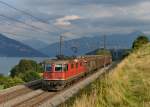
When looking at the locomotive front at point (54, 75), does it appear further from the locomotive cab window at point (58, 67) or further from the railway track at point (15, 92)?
the railway track at point (15, 92)

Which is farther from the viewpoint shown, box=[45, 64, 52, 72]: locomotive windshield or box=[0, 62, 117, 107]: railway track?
box=[45, 64, 52, 72]: locomotive windshield

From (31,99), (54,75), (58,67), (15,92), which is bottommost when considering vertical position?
(31,99)

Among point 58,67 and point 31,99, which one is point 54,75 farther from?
point 31,99

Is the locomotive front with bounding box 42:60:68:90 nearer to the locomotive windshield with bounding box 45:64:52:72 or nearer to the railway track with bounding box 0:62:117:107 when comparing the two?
the locomotive windshield with bounding box 45:64:52:72

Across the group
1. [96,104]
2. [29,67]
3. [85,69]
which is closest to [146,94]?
[96,104]

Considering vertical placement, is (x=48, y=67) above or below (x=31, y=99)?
above

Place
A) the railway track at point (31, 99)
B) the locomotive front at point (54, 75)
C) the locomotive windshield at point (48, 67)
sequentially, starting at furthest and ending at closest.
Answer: the locomotive windshield at point (48, 67), the locomotive front at point (54, 75), the railway track at point (31, 99)

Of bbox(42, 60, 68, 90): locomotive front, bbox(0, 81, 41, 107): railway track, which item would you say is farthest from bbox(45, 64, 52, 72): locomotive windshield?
bbox(0, 81, 41, 107): railway track

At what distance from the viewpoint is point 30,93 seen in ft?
110

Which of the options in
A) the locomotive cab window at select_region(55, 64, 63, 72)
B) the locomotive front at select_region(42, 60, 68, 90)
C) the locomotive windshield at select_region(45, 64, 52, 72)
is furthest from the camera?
the locomotive windshield at select_region(45, 64, 52, 72)

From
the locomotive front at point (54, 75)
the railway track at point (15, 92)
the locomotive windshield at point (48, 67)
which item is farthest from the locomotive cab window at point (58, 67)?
the railway track at point (15, 92)

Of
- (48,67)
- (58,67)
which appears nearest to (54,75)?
(58,67)

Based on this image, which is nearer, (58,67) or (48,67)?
(58,67)

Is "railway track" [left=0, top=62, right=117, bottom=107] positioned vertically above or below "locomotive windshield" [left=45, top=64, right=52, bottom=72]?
below
